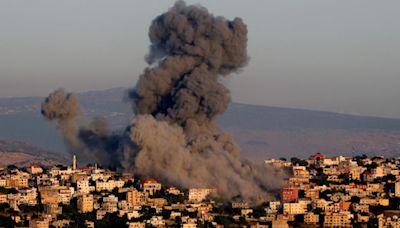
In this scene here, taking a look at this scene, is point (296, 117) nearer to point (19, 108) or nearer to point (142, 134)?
point (19, 108)

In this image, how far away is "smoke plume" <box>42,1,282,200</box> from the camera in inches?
2744

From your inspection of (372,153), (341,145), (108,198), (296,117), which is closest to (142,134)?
(108,198)

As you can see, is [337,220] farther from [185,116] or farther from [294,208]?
[185,116]

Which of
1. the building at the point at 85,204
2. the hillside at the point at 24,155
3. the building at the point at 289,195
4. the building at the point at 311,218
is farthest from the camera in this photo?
the hillside at the point at 24,155

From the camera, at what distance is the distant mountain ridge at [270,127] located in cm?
14962

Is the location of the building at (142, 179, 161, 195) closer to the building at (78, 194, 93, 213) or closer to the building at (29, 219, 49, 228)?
the building at (78, 194, 93, 213)

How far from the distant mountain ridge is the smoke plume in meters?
62.4

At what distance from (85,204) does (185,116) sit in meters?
6.41

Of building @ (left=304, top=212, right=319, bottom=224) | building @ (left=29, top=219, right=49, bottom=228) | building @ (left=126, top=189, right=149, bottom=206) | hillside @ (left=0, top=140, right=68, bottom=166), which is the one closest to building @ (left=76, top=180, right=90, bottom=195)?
building @ (left=126, top=189, right=149, bottom=206)

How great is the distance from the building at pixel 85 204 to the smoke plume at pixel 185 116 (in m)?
3.31

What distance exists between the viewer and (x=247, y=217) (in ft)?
214

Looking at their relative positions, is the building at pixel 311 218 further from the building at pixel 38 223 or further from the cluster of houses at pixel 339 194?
the building at pixel 38 223

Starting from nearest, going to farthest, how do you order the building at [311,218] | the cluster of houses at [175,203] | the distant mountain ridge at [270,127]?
the cluster of houses at [175,203] < the building at [311,218] < the distant mountain ridge at [270,127]

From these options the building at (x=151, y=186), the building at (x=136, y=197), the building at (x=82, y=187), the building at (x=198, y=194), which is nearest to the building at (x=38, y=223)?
the building at (x=136, y=197)
